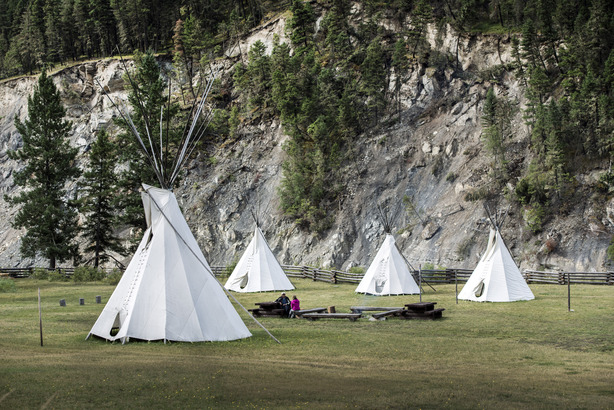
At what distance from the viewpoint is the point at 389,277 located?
27.7 m

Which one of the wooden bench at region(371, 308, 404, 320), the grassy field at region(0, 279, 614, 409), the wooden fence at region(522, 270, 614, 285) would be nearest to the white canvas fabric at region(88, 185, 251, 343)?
the grassy field at region(0, 279, 614, 409)

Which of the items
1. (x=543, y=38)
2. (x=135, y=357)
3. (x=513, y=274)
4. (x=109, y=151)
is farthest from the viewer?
(x=543, y=38)

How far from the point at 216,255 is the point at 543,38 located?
109 ft

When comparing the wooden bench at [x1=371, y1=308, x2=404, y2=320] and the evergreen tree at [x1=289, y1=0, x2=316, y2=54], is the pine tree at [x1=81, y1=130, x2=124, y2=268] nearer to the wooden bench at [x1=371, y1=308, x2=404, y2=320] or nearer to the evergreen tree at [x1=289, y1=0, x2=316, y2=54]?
the wooden bench at [x1=371, y1=308, x2=404, y2=320]

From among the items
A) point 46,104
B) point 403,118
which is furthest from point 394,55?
point 46,104

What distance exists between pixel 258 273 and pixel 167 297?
16.3 meters

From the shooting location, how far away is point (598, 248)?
3678 centimetres

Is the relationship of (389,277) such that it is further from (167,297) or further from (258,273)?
(167,297)

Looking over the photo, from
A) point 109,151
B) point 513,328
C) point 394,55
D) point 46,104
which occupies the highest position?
point 394,55

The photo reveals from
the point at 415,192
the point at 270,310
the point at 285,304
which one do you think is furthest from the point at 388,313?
the point at 415,192

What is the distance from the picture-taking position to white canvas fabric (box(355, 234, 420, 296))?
27.6 m

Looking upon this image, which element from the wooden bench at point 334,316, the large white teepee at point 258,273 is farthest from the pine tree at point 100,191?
the wooden bench at point 334,316

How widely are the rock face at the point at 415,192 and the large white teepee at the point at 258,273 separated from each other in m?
14.3

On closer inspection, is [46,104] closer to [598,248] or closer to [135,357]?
[135,357]
